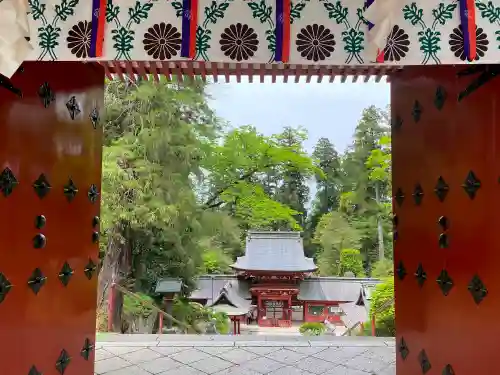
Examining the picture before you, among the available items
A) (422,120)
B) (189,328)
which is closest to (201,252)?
(189,328)

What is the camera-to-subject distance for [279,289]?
485 inches

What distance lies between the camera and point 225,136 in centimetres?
1023

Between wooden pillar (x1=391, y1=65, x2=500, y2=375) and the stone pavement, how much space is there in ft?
3.46

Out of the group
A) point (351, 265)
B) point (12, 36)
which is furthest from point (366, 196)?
point (12, 36)

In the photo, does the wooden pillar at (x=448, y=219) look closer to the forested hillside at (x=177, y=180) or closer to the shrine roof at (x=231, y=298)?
the forested hillside at (x=177, y=180)

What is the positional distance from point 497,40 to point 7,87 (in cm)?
181

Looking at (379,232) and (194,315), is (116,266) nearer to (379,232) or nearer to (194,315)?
(194,315)

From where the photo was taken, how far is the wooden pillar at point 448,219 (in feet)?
5.24

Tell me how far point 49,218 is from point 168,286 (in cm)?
800

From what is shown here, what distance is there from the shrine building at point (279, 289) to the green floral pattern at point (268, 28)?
10.7m

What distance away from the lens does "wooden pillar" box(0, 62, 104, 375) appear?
5.41 ft

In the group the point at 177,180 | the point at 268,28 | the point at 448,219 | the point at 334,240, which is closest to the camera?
the point at 268,28

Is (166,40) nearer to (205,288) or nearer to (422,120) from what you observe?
(422,120)

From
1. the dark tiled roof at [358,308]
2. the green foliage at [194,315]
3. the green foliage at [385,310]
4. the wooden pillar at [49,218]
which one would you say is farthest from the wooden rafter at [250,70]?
the dark tiled roof at [358,308]
